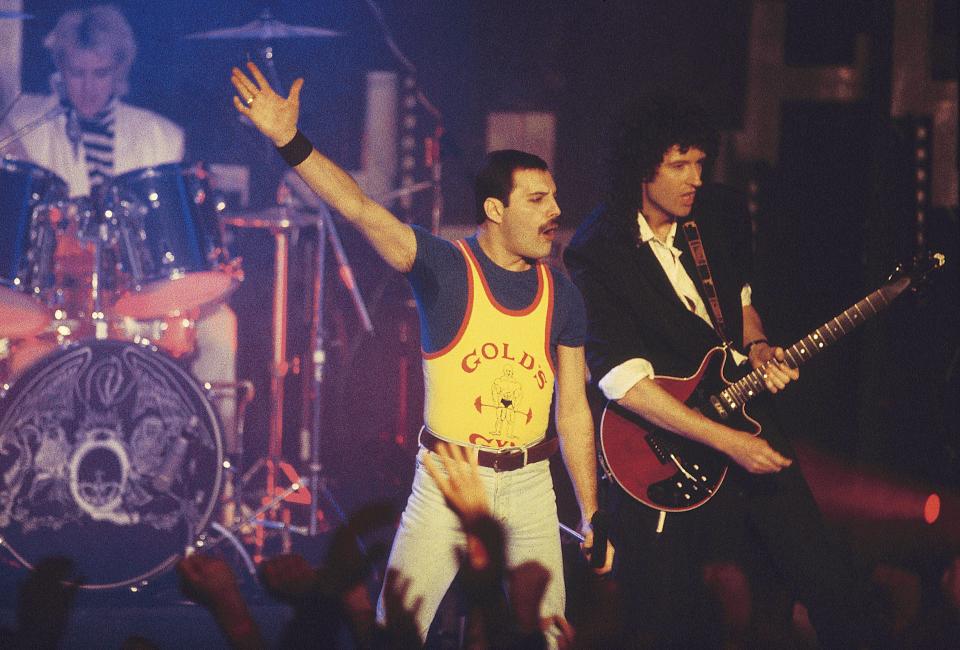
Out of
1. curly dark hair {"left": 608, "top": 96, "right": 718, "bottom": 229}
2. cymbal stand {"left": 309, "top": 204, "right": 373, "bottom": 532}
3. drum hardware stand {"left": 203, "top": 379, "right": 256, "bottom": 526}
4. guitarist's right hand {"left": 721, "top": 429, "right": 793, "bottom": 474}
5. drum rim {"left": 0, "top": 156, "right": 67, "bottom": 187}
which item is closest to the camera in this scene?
guitarist's right hand {"left": 721, "top": 429, "right": 793, "bottom": 474}

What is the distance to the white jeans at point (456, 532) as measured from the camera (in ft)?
12.4

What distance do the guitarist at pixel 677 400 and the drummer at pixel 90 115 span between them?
11.1 feet

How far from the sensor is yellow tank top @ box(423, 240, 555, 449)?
12.7ft

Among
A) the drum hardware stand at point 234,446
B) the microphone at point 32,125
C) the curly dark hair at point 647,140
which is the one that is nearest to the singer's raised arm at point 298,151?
the curly dark hair at point 647,140

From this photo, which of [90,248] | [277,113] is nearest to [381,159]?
[90,248]

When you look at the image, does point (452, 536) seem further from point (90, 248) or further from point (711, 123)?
point (90, 248)

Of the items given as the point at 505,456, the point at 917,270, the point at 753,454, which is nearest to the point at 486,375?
the point at 505,456

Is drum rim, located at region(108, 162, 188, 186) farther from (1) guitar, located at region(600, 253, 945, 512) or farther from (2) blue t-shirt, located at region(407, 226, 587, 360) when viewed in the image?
(1) guitar, located at region(600, 253, 945, 512)

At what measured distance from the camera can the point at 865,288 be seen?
5.85 meters

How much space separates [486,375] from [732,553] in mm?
1514

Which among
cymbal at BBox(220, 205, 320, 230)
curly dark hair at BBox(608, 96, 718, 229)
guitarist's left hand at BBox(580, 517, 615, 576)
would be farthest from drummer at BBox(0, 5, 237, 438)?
guitarist's left hand at BBox(580, 517, 615, 576)

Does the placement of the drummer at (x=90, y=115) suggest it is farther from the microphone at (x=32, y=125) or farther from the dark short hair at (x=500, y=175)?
the dark short hair at (x=500, y=175)

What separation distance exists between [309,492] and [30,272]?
81.9 inches

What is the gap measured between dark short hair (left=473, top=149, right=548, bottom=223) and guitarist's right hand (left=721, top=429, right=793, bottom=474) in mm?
1289
